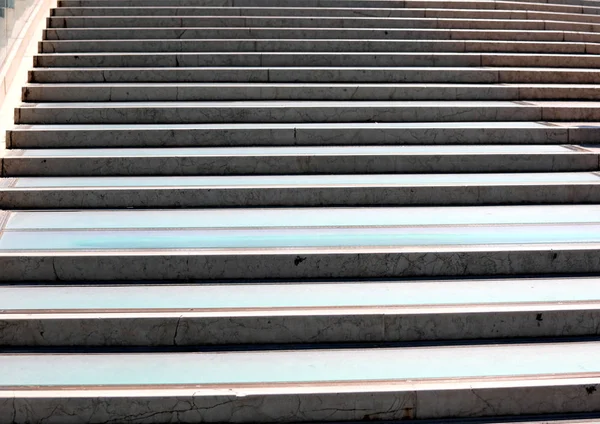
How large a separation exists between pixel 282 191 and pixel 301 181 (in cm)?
33

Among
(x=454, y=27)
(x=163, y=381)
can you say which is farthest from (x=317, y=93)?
(x=163, y=381)

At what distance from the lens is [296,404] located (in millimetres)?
4145

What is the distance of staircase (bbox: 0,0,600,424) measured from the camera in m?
4.28

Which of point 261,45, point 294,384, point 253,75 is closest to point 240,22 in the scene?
point 261,45

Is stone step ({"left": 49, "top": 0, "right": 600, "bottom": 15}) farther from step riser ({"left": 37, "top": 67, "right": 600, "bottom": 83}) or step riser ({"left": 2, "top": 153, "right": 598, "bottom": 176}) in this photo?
step riser ({"left": 2, "top": 153, "right": 598, "bottom": 176})

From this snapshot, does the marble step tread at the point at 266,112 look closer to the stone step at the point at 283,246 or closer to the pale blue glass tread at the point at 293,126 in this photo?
the pale blue glass tread at the point at 293,126

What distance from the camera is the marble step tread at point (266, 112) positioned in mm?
7660

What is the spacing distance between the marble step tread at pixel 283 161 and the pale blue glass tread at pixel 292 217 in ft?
2.17

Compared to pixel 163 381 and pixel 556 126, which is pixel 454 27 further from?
pixel 163 381

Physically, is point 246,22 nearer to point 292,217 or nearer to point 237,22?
point 237,22

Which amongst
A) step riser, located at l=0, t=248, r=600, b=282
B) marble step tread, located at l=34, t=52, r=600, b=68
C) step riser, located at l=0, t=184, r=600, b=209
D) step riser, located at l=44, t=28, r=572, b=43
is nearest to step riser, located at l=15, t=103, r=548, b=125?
marble step tread, located at l=34, t=52, r=600, b=68

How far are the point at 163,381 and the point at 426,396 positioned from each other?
124 centimetres

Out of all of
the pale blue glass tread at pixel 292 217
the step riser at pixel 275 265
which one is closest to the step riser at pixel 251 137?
the pale blue glass tread at pixel 292 217

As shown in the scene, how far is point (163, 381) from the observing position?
424 cm
